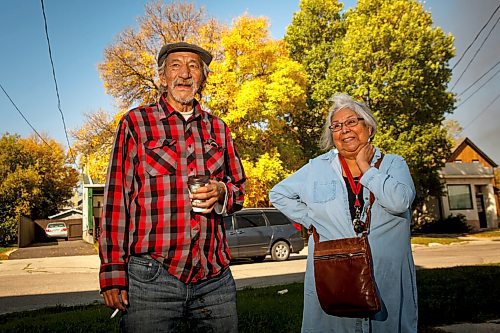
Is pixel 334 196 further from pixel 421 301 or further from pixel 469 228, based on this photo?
pixel 469 228

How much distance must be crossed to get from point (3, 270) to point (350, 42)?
20.5m

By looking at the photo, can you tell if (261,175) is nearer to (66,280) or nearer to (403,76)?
(403,76)

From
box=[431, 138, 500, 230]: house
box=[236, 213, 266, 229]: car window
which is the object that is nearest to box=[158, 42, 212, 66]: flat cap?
box=[236, 213, 266, 229]: car window

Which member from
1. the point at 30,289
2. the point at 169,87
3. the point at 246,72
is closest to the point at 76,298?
the point at 30,289

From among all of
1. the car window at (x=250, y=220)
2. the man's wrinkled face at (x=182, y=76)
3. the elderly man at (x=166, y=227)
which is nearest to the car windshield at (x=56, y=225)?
the car window at (x=250, y=220)

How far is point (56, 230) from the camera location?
35.5 meters

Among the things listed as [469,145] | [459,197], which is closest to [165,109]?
[459,197]

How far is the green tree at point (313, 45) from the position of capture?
25750 millimetres

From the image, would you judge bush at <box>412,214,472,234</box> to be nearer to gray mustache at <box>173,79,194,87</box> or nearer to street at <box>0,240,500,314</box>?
street at <box>0,240,500,314</box>

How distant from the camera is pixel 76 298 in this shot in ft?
27.9

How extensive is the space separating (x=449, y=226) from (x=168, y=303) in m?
31.8

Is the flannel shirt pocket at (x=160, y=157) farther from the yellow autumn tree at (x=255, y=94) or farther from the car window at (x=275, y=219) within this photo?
the yellow autumn tree at (x=255, y=94)

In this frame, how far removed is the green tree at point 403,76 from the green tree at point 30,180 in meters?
27.2

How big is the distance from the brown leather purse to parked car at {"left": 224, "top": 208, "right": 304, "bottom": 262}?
1153cm
